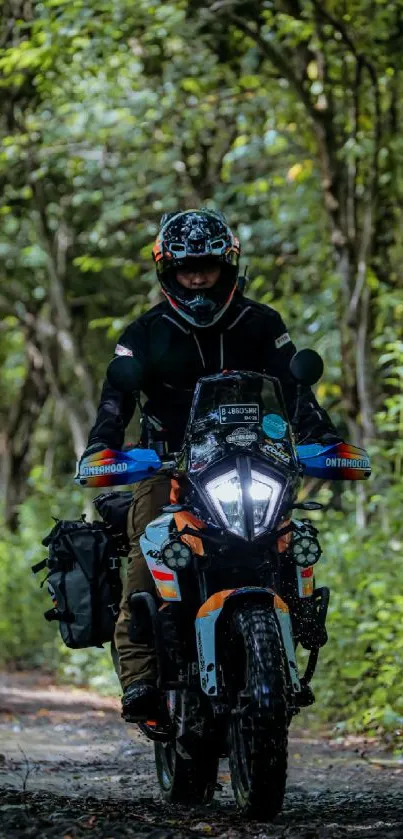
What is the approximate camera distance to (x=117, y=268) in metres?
21.5

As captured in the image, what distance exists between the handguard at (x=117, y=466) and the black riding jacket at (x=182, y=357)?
0.40 metres

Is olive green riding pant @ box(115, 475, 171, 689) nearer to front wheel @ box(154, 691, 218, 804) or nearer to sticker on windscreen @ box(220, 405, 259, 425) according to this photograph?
front wheel @ box(154, 691, 218, 804)

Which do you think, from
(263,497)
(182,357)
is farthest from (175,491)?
(263,497)

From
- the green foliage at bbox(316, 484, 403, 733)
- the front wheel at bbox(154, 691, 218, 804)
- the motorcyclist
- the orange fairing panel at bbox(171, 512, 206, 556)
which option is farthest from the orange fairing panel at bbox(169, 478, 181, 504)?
the green foliage at bbox(316, 484, 403, 733)

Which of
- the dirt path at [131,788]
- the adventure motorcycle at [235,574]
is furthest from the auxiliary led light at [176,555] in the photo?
the dirt path at [131,788]

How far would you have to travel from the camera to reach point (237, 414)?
5547mm

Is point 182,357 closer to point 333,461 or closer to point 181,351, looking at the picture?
point 181,351

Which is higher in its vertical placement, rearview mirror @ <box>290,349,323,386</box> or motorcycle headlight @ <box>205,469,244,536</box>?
rearview mirror @ <box>290,349,323,386</box>

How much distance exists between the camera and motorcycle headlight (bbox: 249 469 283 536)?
5.38m

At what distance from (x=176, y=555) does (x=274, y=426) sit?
64cm

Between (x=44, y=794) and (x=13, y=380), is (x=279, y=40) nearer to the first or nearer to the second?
(x=44, y=794)

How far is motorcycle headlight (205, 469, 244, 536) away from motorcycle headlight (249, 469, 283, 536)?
55 mm

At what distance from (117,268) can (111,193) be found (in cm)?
324

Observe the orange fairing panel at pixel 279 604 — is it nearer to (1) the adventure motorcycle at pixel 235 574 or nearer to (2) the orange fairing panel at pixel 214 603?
(1) the adventure motorcycle at pixel 235 574
